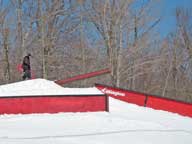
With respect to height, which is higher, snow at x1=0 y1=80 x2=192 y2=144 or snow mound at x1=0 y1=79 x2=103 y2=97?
snow mound at x1=0 y1=79 x2=103 y2=97

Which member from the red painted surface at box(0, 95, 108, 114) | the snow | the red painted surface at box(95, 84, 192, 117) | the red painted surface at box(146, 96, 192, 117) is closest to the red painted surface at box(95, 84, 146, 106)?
the red painted surface at box(95, 84, 192, 117)

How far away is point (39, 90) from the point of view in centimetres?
1223

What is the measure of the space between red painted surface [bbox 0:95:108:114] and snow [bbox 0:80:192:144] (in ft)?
0.92

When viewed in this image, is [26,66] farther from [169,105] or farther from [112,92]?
[169,105]

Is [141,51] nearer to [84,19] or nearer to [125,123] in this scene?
[84,19]

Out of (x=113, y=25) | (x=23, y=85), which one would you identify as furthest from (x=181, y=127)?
(x=113, y=25)

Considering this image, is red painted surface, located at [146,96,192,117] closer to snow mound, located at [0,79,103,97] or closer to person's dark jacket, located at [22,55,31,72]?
snow mound, located at [0,79,103,97]

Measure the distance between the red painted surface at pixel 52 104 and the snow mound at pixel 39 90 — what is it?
2623 mm

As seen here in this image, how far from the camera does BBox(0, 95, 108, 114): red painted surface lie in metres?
8.47

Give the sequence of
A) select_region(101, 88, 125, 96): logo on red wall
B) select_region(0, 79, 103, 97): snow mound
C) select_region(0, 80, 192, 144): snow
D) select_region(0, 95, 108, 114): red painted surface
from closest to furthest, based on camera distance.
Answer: select_region(0, 80, 192, 144): snow → select_region(0, 95, 108, 114): red painted surface → select_region(0, 79, 103, 97): snow mound → select_region(101, 88, 125, 96): logo on red wall

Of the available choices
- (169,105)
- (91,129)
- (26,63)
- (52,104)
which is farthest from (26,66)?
(91,129)

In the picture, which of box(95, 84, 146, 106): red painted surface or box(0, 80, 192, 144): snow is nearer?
box(0, 80, 192, 144): snow

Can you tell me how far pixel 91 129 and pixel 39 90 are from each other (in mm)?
5489

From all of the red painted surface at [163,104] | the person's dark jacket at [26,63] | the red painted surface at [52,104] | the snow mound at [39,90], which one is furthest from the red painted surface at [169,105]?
the person's dark jacket at [26,63]
